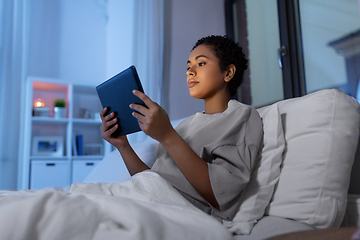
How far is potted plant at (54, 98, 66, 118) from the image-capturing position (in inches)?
108

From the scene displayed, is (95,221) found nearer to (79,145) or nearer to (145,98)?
(145,98)

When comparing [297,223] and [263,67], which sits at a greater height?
[263,67]

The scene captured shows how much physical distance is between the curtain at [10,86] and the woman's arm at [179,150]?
6.44 ft

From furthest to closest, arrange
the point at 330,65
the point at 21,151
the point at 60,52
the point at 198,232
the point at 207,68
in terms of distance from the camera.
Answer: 1. the point at 60,52
2. the point at 21,151
3. the point at 330,65
4. the point at 207,68
5. the point at 198,232

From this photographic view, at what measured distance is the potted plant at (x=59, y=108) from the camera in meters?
2.74

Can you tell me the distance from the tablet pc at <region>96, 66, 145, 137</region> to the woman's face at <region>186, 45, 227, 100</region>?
27 cm

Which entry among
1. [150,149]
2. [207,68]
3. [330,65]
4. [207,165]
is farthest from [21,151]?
[330,65]

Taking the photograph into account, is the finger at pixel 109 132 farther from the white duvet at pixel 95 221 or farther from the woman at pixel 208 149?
the white duvet at pixel 95 221

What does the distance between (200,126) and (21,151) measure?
6.66 feet

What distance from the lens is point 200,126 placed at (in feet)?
3.19

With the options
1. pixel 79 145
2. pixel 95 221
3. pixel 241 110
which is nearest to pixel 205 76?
pixel 241 110

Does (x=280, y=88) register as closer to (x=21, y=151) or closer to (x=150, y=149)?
(x=150, y=149)

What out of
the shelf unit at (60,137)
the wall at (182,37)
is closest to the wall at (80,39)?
the shelf unit at (60,137)

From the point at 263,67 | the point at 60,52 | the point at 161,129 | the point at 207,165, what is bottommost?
the point at 207,165
